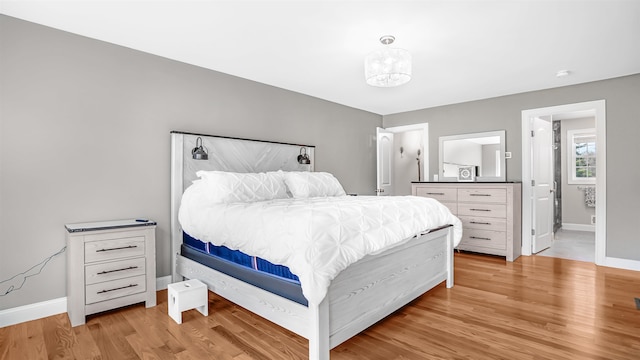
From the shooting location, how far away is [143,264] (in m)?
2.69

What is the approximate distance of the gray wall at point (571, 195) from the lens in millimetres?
6371

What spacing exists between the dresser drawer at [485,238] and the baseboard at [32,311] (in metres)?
4.69

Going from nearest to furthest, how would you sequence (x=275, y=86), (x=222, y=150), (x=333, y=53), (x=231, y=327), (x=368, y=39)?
(x=231, y=327)
(x=368, y=39)
(x=333, y=53)
(x=222, y=150)
(x=275, y=86)

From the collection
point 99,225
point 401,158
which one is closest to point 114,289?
point 99,225

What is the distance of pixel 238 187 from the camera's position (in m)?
3.03

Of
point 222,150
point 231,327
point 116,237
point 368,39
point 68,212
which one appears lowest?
point 231,327

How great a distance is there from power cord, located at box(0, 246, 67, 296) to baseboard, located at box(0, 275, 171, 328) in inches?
5.9

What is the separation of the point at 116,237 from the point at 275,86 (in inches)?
103

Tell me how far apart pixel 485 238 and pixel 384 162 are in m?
2.10

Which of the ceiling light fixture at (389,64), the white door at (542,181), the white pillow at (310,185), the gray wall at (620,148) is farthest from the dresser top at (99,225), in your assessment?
the gray wall at (620,148)

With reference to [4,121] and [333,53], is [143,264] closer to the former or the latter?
[4,121]

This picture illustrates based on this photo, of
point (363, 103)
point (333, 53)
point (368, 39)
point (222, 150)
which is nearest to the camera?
point (368, 39)

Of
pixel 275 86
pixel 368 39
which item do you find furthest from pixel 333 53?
pixel 275 86

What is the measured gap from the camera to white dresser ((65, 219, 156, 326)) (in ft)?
7.82
